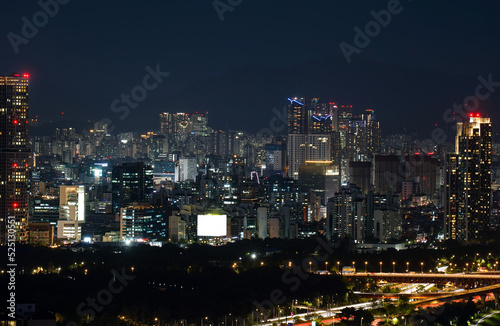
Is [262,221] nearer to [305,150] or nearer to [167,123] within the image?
[305,150]

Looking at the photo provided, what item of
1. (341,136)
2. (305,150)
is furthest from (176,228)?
(341,136)

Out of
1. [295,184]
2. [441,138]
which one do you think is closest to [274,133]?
[441,138]

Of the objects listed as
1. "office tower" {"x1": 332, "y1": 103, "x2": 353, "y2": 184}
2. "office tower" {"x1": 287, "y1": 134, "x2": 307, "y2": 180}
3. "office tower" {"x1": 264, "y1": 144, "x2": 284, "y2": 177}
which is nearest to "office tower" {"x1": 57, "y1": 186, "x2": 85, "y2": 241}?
"office tower" {"x1": 332, "y1": 103, "x2": 353, "y2": 184}

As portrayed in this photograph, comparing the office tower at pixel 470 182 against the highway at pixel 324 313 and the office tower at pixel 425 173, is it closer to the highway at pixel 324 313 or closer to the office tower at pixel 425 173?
the highway at pixel 324 313

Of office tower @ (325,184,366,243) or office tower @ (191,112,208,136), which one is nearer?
office tower @ (325,184,366,243)

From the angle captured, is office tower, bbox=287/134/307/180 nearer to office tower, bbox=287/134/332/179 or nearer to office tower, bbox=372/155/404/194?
office tower, bbox=287/134/332/179

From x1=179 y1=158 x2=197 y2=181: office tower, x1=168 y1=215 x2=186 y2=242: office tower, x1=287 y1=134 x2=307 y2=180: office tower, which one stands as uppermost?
x1=287 y1=134 x2=307 y2=180: office tower

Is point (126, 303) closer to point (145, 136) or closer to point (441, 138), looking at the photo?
point (441, 138)
